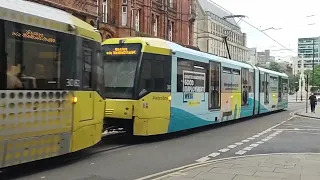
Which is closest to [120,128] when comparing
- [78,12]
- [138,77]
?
[138,77]

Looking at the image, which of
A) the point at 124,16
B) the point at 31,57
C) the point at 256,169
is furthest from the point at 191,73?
the point at 124,16

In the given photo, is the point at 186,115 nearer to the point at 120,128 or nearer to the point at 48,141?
the point at 120,128

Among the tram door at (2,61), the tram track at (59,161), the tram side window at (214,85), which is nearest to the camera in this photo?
the tram door at (2,61)

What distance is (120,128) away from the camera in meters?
14.9

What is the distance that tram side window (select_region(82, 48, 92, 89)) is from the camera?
10820mm

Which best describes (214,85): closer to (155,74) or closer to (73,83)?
(155,74)

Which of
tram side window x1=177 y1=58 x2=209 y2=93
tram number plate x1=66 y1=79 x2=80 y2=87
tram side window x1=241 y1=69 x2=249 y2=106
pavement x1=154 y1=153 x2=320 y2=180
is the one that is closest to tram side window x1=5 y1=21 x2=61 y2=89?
tram number plate x1=66 y1=79 x2=80 y2=87

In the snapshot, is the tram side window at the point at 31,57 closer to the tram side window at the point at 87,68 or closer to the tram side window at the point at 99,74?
the tram side window at the point at 87,68

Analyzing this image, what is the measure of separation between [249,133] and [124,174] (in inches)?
423

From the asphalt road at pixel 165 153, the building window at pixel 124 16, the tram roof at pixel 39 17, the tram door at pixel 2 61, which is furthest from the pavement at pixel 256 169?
the building window at pixel 124 16

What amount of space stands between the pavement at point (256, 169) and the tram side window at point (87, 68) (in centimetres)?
329

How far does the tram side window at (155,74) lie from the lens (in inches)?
569

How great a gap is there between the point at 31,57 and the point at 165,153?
5.17 m

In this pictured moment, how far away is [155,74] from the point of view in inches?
588
